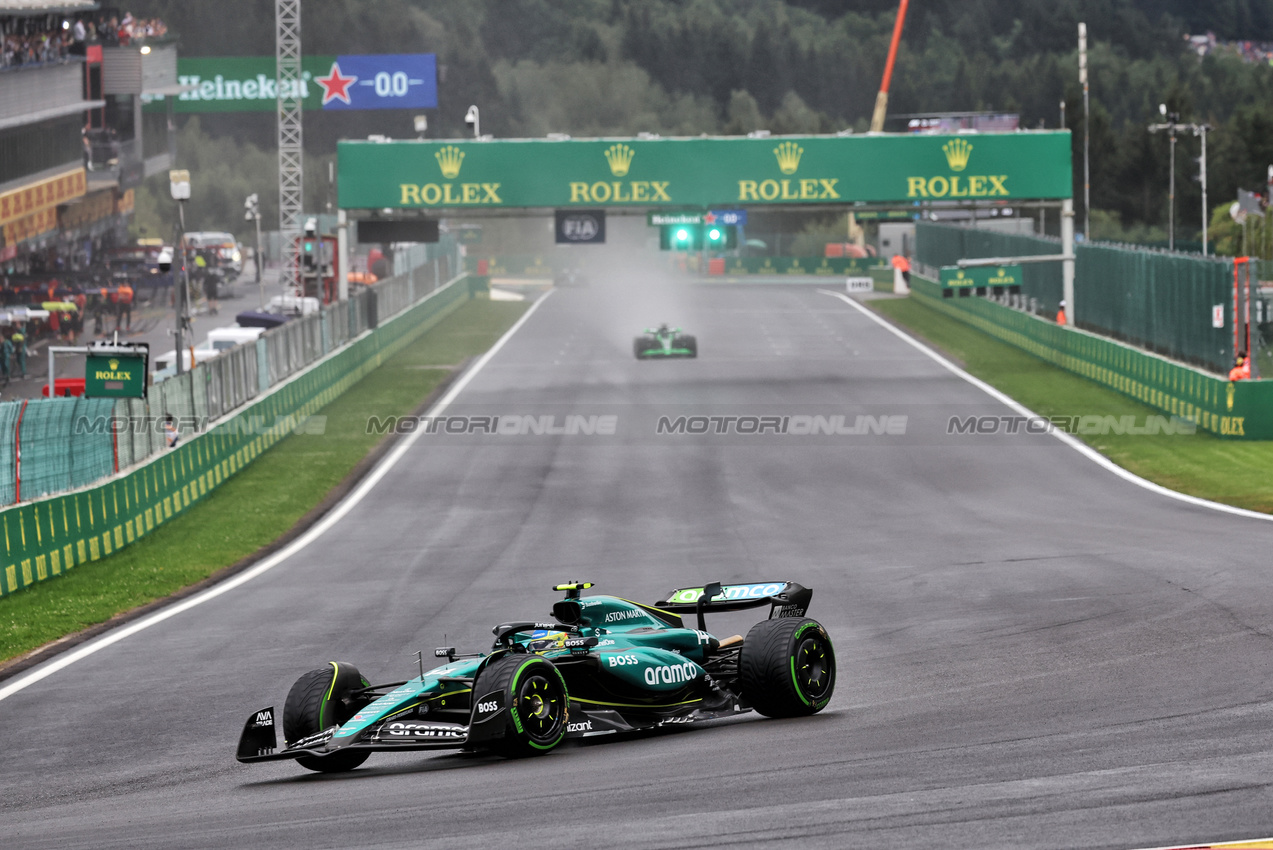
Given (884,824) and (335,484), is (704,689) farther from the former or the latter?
(335,484)

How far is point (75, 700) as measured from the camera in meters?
14.2

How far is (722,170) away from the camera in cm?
4991

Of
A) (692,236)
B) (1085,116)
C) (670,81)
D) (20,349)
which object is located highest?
(670,81)

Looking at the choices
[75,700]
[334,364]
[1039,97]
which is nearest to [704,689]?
[75,700]

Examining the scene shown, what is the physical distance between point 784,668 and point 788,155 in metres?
40.1

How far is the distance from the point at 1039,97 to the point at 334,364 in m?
142

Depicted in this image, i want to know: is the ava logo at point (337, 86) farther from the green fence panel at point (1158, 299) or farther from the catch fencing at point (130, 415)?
the green fence panel at point (1158, 299)

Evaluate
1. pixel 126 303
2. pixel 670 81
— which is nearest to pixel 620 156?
pixel 126 303

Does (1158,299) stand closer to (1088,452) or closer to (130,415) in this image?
(1088,452)

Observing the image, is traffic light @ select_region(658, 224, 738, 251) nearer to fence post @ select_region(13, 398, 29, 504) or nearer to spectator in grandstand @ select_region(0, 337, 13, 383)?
spectator in grandstand @ select_region(0, 337, 13, 383)

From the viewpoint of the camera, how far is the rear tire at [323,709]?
10.4 meters
